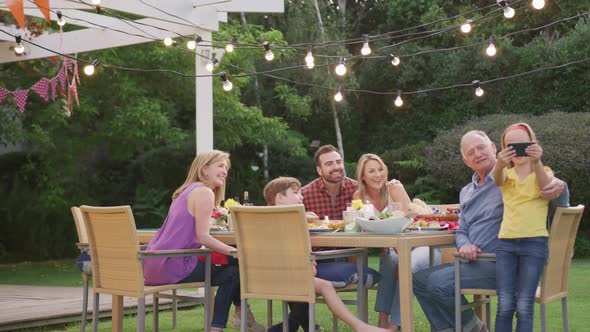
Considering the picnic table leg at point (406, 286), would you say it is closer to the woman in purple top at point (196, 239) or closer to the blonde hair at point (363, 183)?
the woman in purple top at point (196, 239)

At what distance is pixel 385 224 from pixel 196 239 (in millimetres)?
1152

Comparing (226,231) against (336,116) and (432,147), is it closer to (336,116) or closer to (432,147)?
(432,147)

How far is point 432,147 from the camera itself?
1464 centimetres

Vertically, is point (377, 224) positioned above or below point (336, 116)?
below

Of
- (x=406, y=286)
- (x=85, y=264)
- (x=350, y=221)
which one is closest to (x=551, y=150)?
(x=350, y=221)

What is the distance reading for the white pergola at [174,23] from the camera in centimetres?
859

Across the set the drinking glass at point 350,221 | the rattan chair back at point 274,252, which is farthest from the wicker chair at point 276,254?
the drinking glass at point 350,221

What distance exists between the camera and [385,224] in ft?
15.7

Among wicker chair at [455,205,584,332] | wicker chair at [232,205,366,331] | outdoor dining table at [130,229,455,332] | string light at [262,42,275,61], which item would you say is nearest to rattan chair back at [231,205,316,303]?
wicker chair at [232,205,366,331]

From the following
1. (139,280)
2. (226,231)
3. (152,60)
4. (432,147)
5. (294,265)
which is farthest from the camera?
(432,147)

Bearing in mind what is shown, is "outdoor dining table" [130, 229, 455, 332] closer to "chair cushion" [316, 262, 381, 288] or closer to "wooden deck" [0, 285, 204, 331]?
"chair cushion" [316, 262, 381, 288]

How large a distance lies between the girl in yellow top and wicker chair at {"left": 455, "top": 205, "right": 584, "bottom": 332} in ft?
0.30

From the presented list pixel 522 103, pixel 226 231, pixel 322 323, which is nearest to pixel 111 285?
pixel 226 231

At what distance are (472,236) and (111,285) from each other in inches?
79.6
